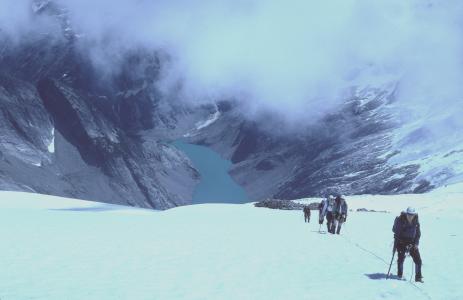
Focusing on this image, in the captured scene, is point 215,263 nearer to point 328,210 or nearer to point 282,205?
point 328,210

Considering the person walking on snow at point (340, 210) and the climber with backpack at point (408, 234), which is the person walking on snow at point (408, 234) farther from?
the person walking on snow at point (340, 210)

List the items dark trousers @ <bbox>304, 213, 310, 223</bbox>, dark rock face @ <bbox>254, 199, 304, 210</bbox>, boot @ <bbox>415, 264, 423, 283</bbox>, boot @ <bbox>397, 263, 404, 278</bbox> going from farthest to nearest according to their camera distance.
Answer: dark rock face @ <bbox>254, 199, 304, 210</bbox>
dark trousers @ <bbox>304, 213, 310, 223</bbox>
boot @ <bbox>397, 263, 404, 278</bbox>
boot @ <bbox>415, 264, 423, 283</bbox>

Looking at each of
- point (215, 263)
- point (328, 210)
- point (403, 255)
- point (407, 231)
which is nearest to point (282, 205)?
point (328, 210)

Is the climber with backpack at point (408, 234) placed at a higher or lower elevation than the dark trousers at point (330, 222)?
lower

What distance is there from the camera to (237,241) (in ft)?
116

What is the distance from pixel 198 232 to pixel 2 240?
11882 millimetres

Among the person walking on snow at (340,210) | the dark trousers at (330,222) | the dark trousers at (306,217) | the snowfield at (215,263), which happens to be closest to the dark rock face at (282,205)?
the dark trousers at (306,217)

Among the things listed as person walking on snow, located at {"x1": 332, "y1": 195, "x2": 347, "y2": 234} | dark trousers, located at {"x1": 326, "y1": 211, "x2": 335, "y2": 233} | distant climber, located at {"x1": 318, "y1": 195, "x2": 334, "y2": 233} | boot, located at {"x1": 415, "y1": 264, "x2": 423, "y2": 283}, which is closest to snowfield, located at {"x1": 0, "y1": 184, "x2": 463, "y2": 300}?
boot, located at {"x1": 415, "y1": 264, "x2": 423, "y2": 283}

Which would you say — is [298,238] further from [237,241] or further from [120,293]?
[120,293]

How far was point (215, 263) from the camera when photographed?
27.2 meters

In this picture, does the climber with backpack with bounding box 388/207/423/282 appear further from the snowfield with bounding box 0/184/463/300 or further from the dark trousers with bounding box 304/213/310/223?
the dark trousers with bounding box 304/213/310/223

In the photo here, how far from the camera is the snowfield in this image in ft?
69.5

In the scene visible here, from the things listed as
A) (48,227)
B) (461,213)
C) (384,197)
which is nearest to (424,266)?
(48,227)

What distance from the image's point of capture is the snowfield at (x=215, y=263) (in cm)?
2117
